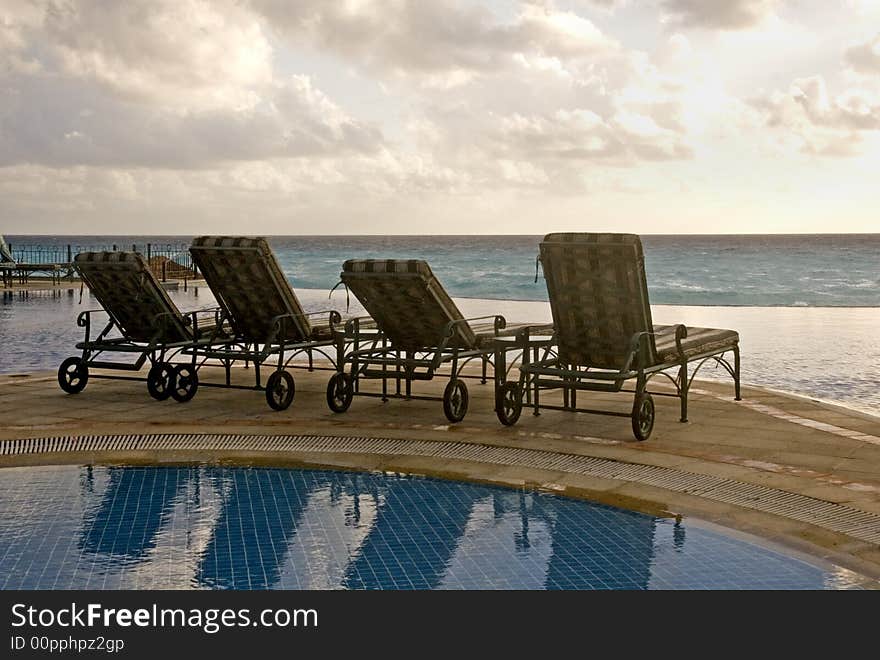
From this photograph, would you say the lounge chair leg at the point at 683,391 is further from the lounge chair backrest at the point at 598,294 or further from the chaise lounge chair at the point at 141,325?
the chaise lounge chair at the point at 141,325

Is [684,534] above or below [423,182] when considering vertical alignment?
below

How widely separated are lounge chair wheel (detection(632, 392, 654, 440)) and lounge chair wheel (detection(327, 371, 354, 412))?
234 centimetres

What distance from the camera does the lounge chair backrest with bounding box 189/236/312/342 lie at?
861cm

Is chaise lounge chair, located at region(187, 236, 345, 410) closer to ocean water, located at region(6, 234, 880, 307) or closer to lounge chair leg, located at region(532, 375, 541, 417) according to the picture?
lounge chair leg, located at region(532, 375, 541, 417)

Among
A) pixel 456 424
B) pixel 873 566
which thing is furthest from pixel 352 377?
pixel 873 566

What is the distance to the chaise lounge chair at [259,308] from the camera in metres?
8.55

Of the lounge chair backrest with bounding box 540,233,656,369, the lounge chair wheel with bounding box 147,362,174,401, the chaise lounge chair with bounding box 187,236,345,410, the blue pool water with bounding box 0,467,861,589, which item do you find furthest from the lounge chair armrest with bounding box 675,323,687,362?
the lounge chair wheel with bounding box 147,362,174,401

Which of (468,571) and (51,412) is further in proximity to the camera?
(51,412)

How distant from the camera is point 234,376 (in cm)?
1042

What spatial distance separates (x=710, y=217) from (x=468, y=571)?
67458mm

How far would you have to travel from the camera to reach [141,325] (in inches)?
370
